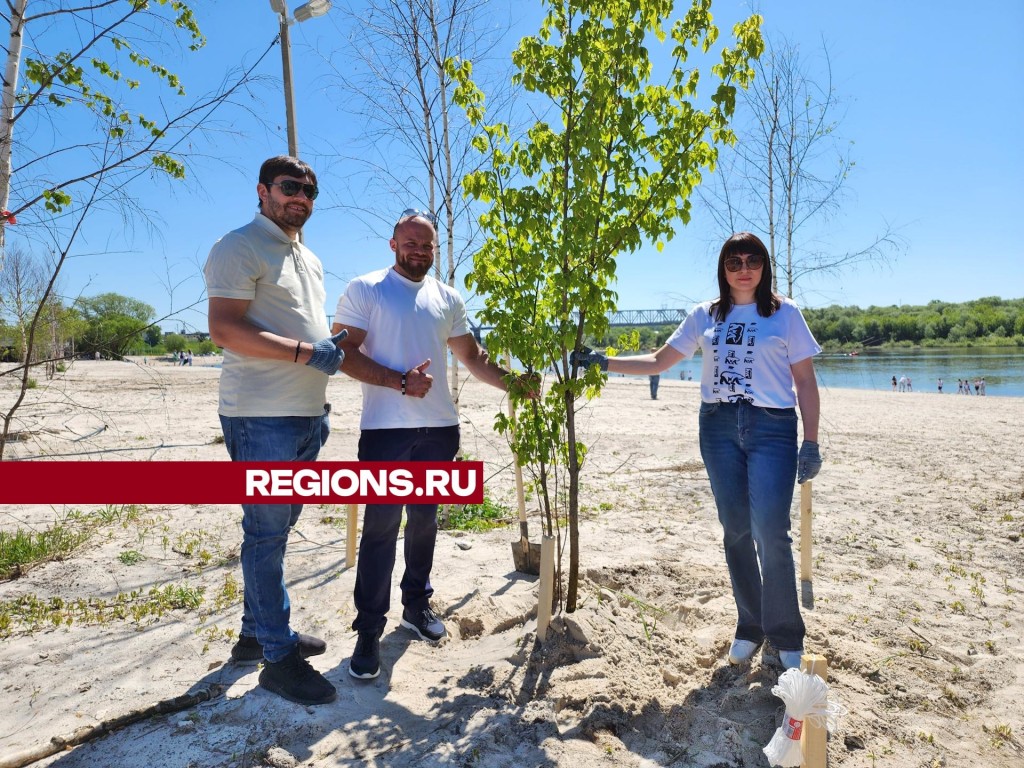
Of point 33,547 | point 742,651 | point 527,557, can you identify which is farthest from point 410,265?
point 33,547

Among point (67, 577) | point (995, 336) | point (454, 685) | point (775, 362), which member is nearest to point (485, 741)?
point (454, 685)

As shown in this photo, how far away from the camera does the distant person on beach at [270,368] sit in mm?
2717

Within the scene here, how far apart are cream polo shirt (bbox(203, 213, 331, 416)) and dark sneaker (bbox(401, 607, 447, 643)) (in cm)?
135

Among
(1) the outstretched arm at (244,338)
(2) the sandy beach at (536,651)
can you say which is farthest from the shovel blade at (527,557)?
Result: (1) the outstretched arm at (244,338)

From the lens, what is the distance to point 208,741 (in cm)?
256

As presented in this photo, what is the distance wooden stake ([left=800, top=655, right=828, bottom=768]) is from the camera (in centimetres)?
198

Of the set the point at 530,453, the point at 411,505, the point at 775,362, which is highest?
the point at 775,362

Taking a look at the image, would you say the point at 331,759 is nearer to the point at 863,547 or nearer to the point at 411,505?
the point at 411,505

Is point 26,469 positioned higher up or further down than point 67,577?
higher up

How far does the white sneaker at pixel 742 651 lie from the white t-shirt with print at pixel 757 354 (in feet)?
4.01

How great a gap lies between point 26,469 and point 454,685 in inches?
157

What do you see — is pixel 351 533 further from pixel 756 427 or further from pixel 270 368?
pixel 756 427

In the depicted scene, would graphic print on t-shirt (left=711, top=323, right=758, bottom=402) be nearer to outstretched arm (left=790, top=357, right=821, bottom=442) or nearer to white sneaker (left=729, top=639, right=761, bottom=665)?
outstretched arm (left=790, top=357, right=821, bottom=442)

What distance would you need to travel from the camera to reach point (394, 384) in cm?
301
